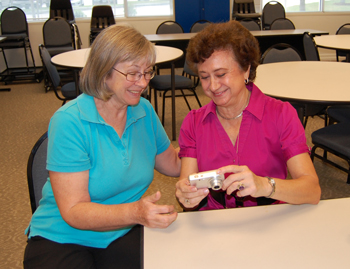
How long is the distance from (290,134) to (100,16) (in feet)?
21.7

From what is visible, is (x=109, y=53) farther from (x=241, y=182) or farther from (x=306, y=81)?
(x=306, y=81)

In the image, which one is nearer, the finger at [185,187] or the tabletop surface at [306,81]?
the finger at [185,187]

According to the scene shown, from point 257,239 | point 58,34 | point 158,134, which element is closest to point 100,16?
point 58,34

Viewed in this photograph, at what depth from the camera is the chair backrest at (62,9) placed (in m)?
7.16

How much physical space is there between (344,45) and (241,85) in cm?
319

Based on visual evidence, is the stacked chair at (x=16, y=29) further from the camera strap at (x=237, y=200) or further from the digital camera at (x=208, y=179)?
the digital camera at (x=208, y=179)

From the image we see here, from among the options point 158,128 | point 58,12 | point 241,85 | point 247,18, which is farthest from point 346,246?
point 58,12

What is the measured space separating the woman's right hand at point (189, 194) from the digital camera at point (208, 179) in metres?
0.05

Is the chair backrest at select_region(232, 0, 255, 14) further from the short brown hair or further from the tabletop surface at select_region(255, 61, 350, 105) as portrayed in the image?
the short brown hair

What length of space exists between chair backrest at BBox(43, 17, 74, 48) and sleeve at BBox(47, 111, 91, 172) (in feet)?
18.0

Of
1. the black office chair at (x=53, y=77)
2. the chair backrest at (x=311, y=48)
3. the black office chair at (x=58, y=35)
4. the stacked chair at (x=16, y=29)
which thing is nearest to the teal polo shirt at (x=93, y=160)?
the black office chair at (x=53, y=77)

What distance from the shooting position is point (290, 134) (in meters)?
1.39

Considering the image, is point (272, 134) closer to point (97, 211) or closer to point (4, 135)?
point (97, 211)

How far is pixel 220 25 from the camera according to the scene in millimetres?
1434
